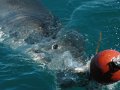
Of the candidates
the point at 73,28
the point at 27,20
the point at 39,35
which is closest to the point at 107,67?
the point at 39,35

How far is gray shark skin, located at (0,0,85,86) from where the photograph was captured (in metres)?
8.20

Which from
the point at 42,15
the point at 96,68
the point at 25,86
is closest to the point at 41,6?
the point at 42,15

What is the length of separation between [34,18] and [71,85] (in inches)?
135

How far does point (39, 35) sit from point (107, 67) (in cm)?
342

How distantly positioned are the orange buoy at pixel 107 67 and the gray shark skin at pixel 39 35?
1247 millimetres

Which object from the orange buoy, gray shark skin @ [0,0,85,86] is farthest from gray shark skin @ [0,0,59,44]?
the orange buoy

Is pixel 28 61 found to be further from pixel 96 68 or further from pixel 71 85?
pixel 96 68

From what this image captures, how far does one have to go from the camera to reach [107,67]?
6.11 m

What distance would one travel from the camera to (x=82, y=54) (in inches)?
321

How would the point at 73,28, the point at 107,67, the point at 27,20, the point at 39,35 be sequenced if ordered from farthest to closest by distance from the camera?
the point at 73,28 → the point at 27,20 → the point at 39,35 → the point at 107,67

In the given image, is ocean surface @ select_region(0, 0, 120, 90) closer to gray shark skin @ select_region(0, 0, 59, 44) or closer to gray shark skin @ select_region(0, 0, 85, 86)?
gray shark skin @ select_region(0, 0, 85, 86)

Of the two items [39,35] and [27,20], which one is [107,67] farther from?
[27,20]

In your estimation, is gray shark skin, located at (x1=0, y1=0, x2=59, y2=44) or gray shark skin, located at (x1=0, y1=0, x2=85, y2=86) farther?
gray shark skin, located at (x1=0, y1=0, x2=59, y2=44)

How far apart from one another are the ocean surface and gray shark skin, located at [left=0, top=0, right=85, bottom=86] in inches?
8.5
